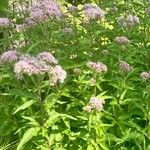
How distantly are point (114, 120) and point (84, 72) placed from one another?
1.79 feet

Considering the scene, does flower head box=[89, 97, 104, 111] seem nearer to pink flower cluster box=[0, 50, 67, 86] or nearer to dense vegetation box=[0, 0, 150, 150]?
dense vegetation box=[0, 0, 150, 150]

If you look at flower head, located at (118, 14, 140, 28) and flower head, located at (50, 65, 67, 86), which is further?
flower head, located at (118, 14, 140, 28)

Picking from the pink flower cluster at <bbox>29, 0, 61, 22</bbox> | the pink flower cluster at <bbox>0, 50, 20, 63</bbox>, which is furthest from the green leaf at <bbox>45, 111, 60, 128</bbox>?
the pink flower cluster at <bbox>29, 0, 61, 22</bbox>

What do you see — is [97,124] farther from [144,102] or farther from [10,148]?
[10,148]

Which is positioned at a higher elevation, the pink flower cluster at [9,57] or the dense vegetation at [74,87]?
the pink flower cluster at [9,57]

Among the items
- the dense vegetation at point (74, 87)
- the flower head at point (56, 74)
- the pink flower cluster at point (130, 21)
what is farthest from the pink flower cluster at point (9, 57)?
the pink flower cluster at point (130, 21)

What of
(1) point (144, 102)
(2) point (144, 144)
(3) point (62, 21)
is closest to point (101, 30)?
(3) point (62, 21)

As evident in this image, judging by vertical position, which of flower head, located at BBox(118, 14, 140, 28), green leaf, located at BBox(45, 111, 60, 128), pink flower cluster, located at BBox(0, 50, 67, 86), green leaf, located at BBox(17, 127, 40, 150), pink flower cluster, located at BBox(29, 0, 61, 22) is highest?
pink flower cluster, located at BBox(29, 0, 61, 22)

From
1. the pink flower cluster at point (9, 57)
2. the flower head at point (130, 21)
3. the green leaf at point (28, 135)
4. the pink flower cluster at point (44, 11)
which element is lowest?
the green leaf at point (28, 135)

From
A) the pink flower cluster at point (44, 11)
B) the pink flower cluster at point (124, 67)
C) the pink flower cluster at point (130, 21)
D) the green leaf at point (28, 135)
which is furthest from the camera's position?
the pink flower cluster at point (130, 21)

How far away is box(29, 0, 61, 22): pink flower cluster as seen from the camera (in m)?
4.36

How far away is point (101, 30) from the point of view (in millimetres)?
4914

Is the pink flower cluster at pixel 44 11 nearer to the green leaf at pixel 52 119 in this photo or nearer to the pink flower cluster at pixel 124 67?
the pink flower cluster at pixel 124 67

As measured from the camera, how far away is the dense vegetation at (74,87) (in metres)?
3.97
